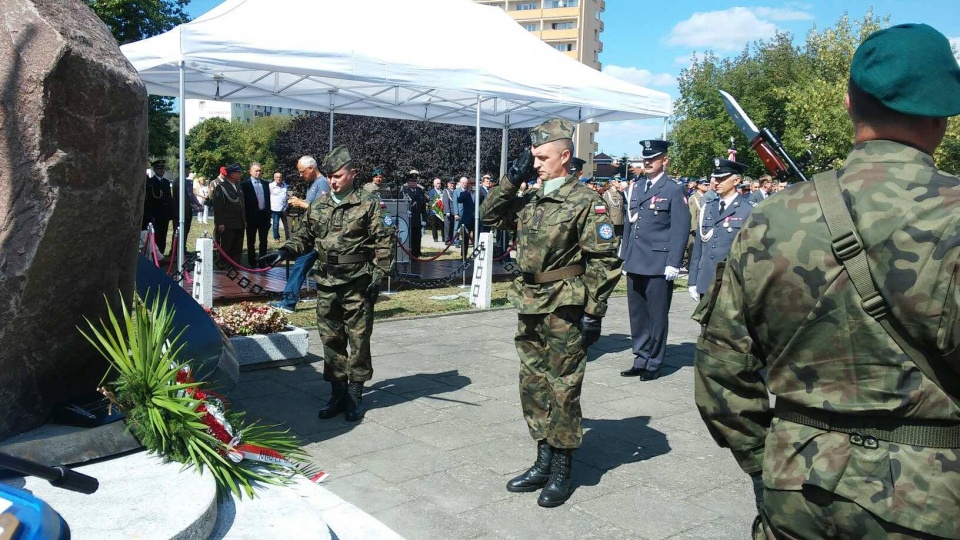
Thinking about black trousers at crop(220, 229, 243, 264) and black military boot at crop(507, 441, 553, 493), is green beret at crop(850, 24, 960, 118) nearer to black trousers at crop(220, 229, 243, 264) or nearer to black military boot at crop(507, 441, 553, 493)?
black military boot at crop(507, 441, 553, 493)

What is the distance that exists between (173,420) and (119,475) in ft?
1.12

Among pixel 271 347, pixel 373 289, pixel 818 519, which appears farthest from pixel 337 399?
pixel 818 519

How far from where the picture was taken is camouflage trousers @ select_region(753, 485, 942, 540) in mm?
1832

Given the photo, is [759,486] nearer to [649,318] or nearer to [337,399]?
[337,399]

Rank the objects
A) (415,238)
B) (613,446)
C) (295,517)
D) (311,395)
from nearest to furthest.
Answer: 1. (295,517)
2. (613,446)
3. (311,395)
4. (415,238)

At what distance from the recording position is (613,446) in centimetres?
559

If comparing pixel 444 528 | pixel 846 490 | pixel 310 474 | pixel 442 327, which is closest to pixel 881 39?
→ pixel 846 490

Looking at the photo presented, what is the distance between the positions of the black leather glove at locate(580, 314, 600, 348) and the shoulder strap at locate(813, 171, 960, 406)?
2.80 m

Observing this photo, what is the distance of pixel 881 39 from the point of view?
6.43ft

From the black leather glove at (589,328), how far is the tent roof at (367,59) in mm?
6409

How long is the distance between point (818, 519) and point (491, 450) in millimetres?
3627

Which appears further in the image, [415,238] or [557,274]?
[415,238]

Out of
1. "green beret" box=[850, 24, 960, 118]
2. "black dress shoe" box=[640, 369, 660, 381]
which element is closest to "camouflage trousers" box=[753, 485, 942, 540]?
"green beret" box=[850, 24, 960, 118]

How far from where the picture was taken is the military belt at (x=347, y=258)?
19.6 feet
